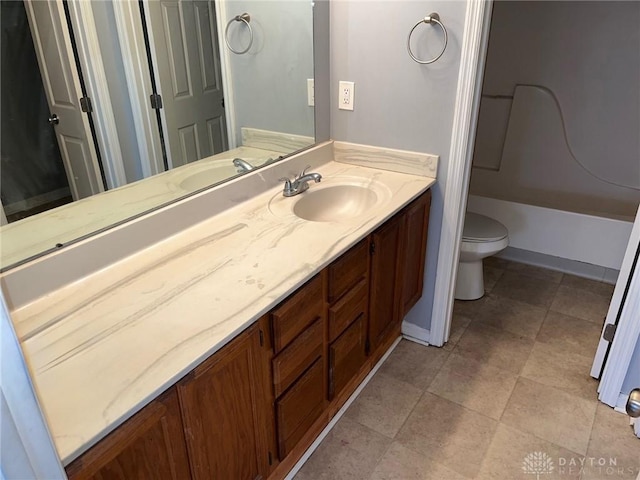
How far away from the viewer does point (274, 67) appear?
6.35 ft

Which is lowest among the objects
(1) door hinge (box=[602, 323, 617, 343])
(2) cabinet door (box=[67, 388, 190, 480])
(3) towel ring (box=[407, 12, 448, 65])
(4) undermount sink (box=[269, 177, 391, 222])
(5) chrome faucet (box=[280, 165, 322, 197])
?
(1) door hinge (box=[602, 323, 617, 343])

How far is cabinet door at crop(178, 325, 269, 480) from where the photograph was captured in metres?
1.01

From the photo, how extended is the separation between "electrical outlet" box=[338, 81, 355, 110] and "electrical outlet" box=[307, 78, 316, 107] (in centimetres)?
12

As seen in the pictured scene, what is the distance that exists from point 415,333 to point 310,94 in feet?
4.05

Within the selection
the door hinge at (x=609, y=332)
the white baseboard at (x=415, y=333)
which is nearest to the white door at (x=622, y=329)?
the door hinge at (x=609, y=332)

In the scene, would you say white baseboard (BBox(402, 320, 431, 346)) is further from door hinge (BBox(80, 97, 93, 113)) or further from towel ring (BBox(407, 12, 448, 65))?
door hinge (BBox(80, 97, 93, 113))

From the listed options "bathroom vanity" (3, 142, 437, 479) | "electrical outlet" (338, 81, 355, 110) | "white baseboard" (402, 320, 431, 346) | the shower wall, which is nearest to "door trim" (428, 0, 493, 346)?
"white baseboard" (402, 320, 431, 346)

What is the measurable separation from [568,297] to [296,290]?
2.05 meters

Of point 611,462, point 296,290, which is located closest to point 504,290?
point 611,462

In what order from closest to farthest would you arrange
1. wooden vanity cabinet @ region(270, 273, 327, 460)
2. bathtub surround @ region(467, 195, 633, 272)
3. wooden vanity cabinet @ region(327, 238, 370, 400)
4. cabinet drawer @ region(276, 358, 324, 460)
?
1. wooden vanity cabinet @ region(270, 273, 327, 460)
2. cabinet drawer @ region(276, 358, 324, 460)
3. wooden vanity cabinet @ region(327, 238, 370, 400)
4. bathtub surround @ region(467, 195, 633, 272)

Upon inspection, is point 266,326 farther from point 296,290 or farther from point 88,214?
point 88,214

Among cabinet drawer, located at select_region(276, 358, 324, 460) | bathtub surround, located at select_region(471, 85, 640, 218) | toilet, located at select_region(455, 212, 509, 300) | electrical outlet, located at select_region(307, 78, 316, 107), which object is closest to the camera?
cabinet drawer, located at select_region(276, 358, 324, 460)

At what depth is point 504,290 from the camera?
2744 millimetres

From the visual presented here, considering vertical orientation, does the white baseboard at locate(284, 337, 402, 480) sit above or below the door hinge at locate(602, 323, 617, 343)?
below
